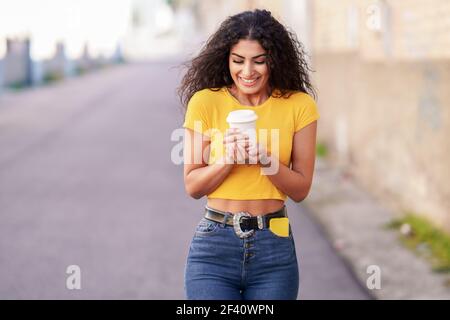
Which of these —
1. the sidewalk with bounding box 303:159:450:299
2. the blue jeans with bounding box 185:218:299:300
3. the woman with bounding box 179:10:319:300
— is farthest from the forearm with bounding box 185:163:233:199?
the sidewalk with bounding box 303:159:450:299

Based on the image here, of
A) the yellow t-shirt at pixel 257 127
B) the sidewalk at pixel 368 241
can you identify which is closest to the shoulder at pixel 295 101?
the yellow t-shirt at pixel 257 127

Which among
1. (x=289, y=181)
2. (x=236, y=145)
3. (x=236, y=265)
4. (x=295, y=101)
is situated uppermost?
(x=295, y=101)

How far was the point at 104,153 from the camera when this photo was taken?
1227 centimetres

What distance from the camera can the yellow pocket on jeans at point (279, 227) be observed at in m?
3.02

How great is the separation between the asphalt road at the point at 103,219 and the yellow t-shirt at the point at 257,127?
293 millimetres

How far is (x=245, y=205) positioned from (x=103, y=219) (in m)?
5.20

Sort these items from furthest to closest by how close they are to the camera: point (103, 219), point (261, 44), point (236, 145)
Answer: point (103, 219) → point (261, 44) → point (236, 145)

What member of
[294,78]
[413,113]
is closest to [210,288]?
[294,78]

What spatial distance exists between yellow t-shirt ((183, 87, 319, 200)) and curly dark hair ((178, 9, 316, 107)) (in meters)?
A: 0.09

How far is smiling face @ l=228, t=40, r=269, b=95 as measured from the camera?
3031mm

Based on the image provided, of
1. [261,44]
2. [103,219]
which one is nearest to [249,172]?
[261,44]

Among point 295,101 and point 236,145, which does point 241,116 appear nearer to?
point 236,145

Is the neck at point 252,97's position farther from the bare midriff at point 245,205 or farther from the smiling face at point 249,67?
the bare midriff at point 245,205

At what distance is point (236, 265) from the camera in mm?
2975
